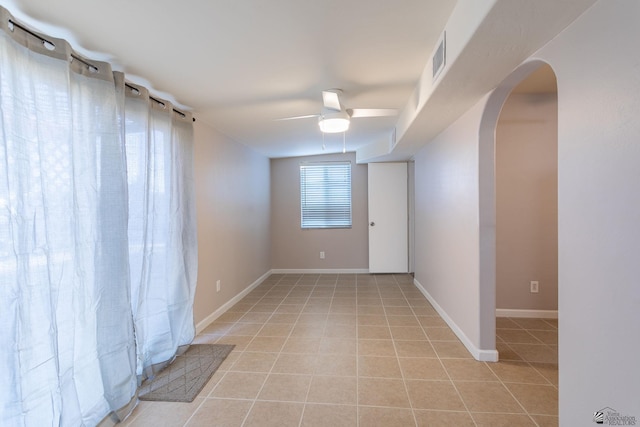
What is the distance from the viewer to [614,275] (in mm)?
1036

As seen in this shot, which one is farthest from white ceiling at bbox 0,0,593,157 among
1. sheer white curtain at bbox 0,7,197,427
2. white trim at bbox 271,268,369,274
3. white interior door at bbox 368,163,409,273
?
white trim at bbox 271,268,369,274

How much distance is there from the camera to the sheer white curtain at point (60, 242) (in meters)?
1.21

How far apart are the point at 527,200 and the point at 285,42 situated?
2926 mm

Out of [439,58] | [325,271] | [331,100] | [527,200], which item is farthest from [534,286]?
[325,271]

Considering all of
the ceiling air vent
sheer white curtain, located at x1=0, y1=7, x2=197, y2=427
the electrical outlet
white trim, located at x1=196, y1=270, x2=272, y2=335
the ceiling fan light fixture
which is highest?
the ceiling air vent

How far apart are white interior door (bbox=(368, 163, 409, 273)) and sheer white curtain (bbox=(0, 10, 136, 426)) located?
4112 millimetres

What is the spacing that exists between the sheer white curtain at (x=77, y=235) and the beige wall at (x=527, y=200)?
329 centimetres

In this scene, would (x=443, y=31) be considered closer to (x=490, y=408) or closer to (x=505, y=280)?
(x=490, y=408)

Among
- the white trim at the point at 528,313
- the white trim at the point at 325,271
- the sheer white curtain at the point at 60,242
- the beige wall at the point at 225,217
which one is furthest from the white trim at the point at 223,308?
the white trim at the point at 528,313

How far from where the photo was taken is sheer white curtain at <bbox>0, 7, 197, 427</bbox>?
4.02ft

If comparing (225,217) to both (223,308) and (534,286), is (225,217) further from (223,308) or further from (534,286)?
(534,286)

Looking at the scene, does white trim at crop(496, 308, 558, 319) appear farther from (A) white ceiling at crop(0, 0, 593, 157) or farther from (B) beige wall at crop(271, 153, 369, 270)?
(B) beige wall at crop(271, 153, 369, 270)

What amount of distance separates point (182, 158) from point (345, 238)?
3.59 meters

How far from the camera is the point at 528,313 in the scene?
3135 mm
